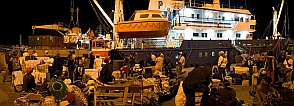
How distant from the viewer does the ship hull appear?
2172cm

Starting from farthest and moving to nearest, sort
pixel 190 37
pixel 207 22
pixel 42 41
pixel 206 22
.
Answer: pixel 42 41 < pixel 207 22 < pixel 206 22 < pixel 190 37

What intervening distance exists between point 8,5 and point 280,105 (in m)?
51.4

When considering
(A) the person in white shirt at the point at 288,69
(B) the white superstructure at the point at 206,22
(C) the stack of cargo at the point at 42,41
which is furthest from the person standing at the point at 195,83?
(C) the stack of cargo at the point at 42,41

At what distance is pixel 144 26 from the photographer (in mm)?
21688

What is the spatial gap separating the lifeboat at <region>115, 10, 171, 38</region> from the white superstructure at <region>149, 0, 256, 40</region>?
17.0 feet

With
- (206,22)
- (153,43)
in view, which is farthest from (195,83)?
(206,22)

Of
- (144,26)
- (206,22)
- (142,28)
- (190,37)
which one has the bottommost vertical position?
(190,37)

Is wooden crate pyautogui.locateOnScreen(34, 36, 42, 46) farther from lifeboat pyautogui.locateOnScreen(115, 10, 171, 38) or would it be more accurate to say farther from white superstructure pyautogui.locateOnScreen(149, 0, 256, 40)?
lifeboat pyautogui.locateOnScreen(115, 10, 171, 38)

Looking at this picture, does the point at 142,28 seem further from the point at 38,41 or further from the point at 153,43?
the point at 38,41

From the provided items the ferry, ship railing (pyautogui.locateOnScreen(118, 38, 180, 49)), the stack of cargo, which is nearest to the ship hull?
the ferry

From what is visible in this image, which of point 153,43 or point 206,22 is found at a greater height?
point 206,22

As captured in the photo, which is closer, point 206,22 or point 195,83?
point 195,83

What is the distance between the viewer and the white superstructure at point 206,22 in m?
28.2

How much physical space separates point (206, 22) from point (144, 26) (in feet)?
36.1
